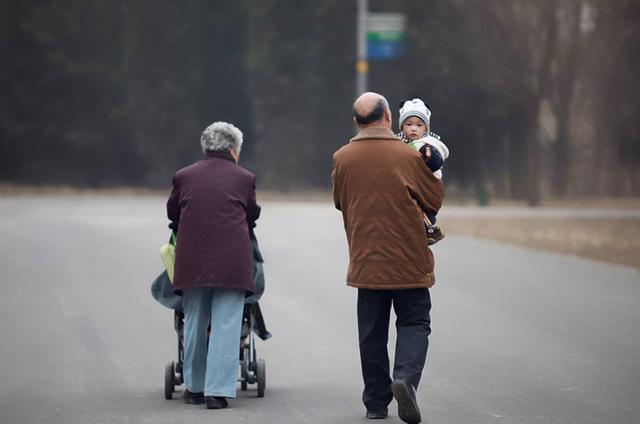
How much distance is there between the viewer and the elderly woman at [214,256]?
7680mm

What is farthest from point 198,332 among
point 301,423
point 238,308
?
point 301,423

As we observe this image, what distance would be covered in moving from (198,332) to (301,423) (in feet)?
2.84

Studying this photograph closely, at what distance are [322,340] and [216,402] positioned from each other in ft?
10.5

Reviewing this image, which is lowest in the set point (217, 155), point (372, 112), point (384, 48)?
point (217, 155)

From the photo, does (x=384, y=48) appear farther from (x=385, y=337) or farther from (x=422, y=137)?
(x=385, y=337)

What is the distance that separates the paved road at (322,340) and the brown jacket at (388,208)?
0.87m

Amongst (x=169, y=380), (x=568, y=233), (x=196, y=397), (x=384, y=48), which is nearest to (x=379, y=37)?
(x=384, y=48)

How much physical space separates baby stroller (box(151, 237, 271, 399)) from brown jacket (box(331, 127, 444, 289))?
87 cm

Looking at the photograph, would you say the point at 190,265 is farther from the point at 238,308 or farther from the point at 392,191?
the point at 392,191

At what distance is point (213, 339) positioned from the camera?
7.70 meters

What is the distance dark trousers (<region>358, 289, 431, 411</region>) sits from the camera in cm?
720

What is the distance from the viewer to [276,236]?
22.8 m

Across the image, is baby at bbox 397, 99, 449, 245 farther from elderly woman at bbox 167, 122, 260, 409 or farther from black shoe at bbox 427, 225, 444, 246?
elderly woman at bbox 167, 122, 260, 409

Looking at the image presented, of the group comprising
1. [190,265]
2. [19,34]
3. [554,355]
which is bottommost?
[554,355]
